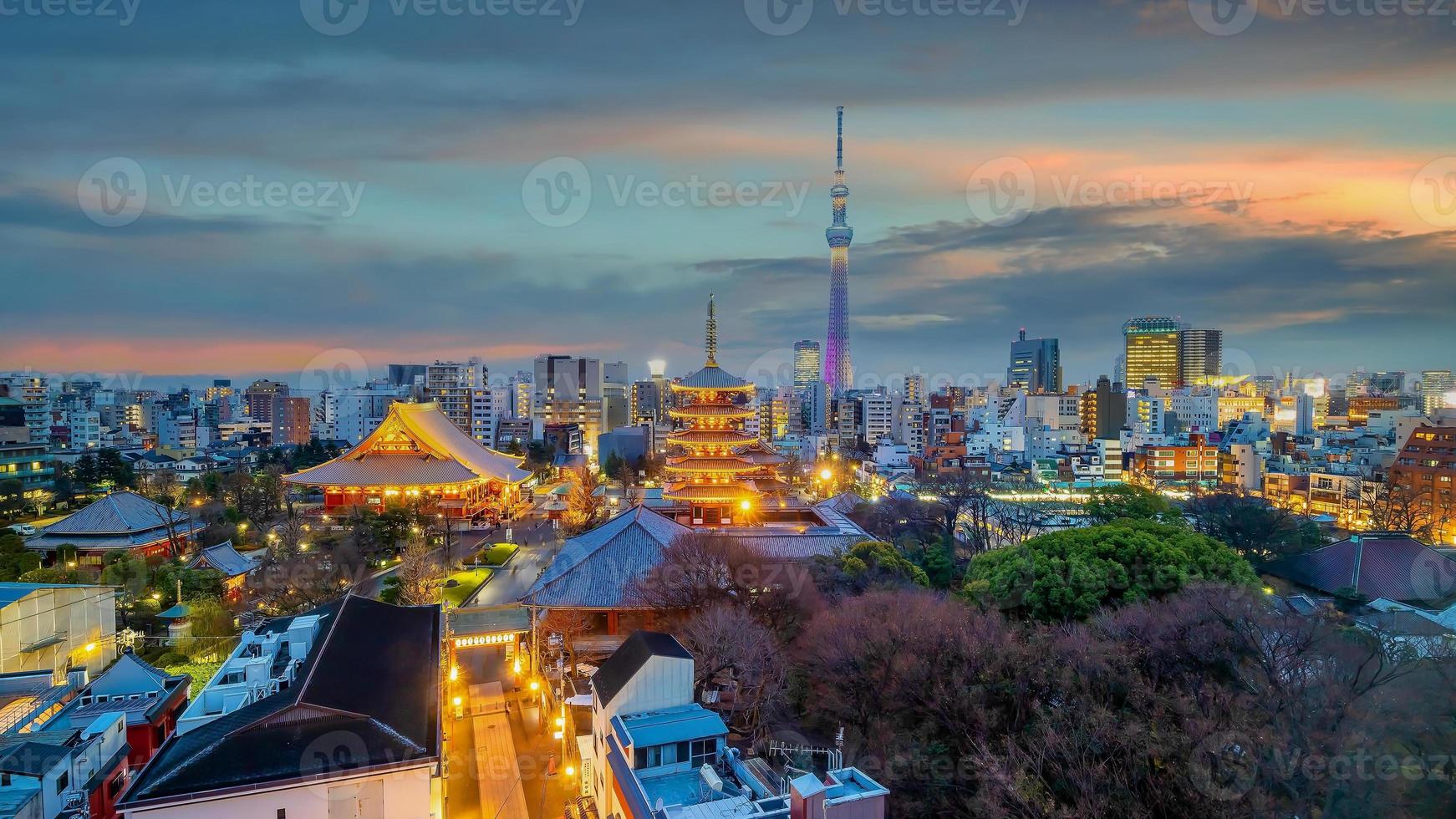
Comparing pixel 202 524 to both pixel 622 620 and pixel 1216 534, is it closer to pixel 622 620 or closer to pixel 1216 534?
pixel 622 620

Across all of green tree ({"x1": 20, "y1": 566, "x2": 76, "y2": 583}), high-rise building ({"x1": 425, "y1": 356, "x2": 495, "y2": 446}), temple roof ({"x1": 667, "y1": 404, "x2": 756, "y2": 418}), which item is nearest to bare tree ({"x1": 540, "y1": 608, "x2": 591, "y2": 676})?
temple roof ({"x1": 667, "y1": 404, "x2": 756, "y2": 418})

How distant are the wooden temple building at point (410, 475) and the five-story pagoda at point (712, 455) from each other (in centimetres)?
1112

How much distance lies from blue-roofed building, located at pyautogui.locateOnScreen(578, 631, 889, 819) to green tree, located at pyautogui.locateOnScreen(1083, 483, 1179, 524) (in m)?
16.7

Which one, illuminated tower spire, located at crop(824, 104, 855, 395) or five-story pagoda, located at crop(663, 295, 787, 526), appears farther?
illuminated tower spire, located at crop(824, 104, 855, 395)

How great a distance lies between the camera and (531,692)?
14.6m

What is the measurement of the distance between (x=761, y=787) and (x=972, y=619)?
16.9 ft

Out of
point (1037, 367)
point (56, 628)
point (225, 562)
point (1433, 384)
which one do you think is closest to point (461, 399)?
A: point (225, 562)

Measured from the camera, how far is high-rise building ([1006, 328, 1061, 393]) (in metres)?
90.6

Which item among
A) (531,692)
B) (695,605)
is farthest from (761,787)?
A: (531,692)

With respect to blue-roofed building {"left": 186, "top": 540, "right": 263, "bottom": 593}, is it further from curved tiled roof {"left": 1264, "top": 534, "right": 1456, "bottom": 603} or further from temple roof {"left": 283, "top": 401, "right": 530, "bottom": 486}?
curved tiled roof {"left": 1264, "top": 534, "right": 1456, "bottom": 603}

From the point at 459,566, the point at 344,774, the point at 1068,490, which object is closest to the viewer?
the point at 344,774

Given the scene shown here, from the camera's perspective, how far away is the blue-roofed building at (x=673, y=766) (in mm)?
7586

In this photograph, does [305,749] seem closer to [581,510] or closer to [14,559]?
[14,559]

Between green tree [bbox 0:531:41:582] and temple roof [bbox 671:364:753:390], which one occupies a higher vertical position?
temple roof [bbox 671:364:753:390]
